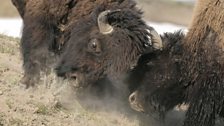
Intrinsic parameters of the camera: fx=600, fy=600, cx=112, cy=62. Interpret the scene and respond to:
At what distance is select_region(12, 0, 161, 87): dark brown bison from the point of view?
25.2 feet

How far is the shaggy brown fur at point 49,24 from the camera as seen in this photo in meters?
8.60

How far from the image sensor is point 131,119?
8.02 m

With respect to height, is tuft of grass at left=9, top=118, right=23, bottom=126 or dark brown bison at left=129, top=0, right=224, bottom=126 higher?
dark brown bison at left=129, top=0, right=224, bottom=126

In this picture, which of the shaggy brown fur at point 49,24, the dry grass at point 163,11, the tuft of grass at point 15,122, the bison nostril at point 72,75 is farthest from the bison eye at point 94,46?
the dry grass at point 163,11

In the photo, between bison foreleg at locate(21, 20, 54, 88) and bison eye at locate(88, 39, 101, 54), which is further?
bison foreleg at locate(21, 20, 54, 88)

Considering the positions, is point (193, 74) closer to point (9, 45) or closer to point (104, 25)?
point (104, 25)

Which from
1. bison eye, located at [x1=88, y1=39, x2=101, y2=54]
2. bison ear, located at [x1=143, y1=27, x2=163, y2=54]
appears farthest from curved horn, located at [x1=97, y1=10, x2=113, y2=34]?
bison ear, located at [x1=143, y1=27, x2=163, y2=54]

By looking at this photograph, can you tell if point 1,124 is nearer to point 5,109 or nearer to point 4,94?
point 5,109

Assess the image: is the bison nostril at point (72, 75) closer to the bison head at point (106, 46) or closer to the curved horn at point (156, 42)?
the bison head at point (106, 46)

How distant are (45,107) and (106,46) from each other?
1146 mm

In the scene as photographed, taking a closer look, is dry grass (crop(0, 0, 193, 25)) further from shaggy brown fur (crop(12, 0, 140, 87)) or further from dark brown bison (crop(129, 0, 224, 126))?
dark brown bison (crop(129, 0, 224, 126))

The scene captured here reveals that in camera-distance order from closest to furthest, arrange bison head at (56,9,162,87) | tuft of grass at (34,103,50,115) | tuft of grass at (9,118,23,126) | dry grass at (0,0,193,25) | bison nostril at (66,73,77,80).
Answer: tuft of grass at (9,118,23,126), tuft of grass at (34,103,50,115), bison head at (56,9,162,87), bison nostril at (66,73,77,80), dry grass at (0,0,193,25)

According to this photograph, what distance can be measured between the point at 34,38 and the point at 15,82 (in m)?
0.79

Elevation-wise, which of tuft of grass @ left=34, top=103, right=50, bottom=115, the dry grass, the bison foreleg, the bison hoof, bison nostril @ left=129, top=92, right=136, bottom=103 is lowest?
tuft of grass @ left=34, top=103, right=50, bottom=115
